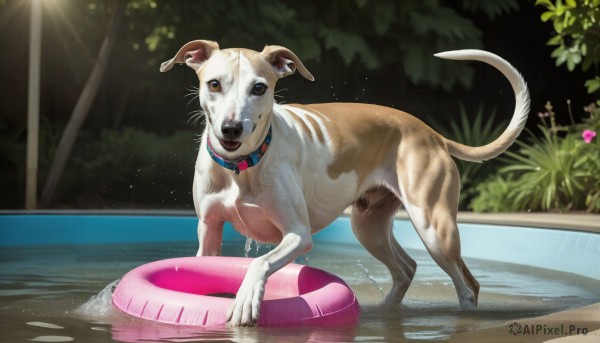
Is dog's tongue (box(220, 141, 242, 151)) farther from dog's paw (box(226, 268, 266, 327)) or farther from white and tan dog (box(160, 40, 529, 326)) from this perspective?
dog's paw (box(226, 268, 266, 327))

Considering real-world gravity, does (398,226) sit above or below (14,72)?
below

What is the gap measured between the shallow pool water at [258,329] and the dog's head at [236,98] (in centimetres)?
69

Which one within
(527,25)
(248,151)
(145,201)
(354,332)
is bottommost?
(145,201)

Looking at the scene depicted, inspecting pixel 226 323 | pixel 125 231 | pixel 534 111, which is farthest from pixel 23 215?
pixel 534 111

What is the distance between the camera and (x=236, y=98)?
10.8ft

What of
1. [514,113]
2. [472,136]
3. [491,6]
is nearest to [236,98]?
[514,113]

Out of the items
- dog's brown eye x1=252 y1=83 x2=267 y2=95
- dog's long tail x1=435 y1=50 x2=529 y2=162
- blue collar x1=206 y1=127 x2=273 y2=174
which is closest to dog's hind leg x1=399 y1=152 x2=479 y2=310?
dog's long tail x1=435 y1=50 x2=529 y2=162

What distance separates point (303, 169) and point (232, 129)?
0.64 meters

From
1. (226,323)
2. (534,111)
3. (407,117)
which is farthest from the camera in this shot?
(534,111)

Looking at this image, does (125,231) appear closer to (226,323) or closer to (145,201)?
(145,201)

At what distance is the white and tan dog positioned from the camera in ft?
11.0

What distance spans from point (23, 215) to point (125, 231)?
845mm

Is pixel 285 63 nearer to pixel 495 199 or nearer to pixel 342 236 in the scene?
pixel 342 236

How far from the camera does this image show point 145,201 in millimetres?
10234
